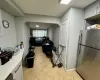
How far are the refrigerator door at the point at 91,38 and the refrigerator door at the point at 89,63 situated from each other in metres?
0.14

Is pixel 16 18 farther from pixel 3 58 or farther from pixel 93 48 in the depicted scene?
pixel 93 48

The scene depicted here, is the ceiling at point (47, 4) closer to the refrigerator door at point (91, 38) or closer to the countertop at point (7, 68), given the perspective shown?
the refrigerator door at point (91, 38)

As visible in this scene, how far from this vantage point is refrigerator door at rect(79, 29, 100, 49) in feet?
4.95

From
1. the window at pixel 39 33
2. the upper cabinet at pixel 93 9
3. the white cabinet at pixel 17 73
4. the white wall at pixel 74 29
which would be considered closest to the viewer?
the white cabinet at pixel 17 73

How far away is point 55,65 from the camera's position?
2.83 m

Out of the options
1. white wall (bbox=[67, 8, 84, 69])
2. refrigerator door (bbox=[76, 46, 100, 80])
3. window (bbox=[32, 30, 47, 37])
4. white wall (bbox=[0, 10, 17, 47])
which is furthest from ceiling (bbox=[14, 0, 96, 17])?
window (bbox=[32, 30, 47, 37])

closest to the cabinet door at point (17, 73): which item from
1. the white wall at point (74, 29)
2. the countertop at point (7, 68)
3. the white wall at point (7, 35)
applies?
the countertop at point (7, 68)

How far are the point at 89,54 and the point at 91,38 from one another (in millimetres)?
473

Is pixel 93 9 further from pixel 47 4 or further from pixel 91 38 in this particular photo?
pixel 47 4

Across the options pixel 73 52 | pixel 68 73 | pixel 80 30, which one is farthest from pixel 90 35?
pixel 68 73

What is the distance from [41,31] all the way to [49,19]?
5.39m

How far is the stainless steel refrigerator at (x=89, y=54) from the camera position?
153 cm

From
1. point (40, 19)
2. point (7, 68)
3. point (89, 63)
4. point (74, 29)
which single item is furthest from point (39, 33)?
point (7, 68)

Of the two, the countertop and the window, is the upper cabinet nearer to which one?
the countertop
